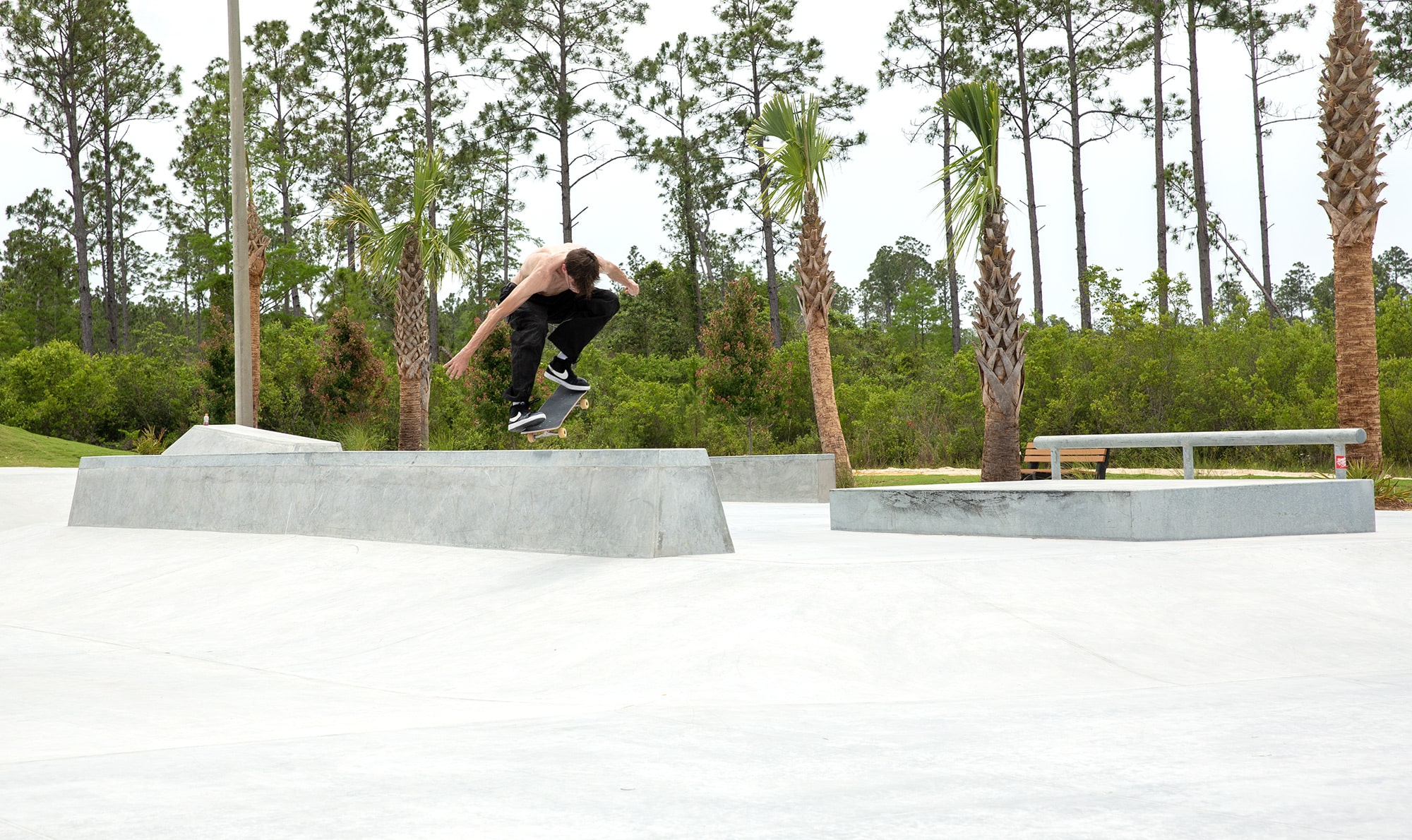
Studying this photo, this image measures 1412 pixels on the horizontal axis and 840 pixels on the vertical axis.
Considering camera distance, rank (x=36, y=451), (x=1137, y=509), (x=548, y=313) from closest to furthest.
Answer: (x=1137, y=509) < (x=548, y=313) < (x=36, y=451)

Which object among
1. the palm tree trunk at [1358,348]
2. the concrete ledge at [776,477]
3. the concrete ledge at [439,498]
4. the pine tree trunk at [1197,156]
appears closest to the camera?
the concrete ledge at [439,498]

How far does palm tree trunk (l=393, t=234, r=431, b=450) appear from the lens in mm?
23516

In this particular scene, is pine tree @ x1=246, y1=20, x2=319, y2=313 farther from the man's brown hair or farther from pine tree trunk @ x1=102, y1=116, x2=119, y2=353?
the man's brown hair

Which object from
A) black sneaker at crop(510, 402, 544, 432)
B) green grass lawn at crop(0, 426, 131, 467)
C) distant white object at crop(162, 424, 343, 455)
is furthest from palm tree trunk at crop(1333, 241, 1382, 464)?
green grass lawn at crop(0, 426, 131, 467)

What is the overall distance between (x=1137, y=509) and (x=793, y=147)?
1255 cm

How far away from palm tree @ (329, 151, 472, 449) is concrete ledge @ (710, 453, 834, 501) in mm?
6491

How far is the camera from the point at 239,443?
39.7 feet

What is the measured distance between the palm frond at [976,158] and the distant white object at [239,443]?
869 centimetres

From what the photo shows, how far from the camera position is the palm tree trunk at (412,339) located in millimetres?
23516

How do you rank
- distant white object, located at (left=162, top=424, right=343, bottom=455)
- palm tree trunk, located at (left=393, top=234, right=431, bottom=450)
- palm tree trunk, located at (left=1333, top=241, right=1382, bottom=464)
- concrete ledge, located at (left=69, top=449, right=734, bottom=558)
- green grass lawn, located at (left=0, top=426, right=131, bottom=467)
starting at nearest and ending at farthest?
concrete ledge, located at (left=69, top=449, right=734, bottom=558), distant white object, located at (left=162, top=424, right=343, bottom=455), palm tree trunk, located at (left=1333, top=241, right=1382, bottom=464), green grass lawn, located at (left=0, top=426, right=131, bottom=467), palm tree trunk, located at (left=393, top=234, right=431, bottom=450)

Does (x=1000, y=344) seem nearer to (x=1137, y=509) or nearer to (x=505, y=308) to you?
(x=1137, y=509)

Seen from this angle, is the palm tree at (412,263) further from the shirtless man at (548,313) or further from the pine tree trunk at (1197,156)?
the pine tree trunk at (1197,156)

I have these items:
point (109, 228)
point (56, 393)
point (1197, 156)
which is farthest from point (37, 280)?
point (1197, 156)

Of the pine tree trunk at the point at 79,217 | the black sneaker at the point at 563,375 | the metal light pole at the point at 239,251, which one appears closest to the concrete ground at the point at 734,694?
the black sneaker at the point at 563,375
